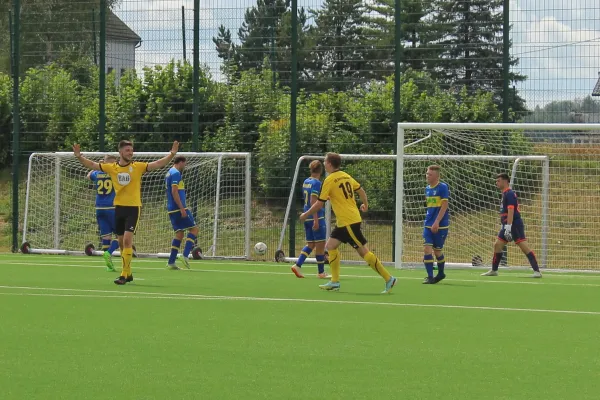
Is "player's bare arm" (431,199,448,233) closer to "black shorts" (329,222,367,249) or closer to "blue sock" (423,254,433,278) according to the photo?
"blue sock" (423,254,433,278)

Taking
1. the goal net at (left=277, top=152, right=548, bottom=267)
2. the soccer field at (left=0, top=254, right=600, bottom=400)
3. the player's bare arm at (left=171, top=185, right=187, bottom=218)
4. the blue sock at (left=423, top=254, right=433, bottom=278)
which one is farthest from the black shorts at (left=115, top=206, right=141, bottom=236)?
the goal net at (left=277, top=152, right=548, bottom=267)

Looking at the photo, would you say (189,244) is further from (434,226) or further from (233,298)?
(233,298)

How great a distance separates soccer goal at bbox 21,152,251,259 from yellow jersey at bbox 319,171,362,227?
354 inches

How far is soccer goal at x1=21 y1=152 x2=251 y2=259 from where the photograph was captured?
76.6 feet

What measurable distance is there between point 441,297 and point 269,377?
6511mm

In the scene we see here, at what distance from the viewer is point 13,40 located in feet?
86.2

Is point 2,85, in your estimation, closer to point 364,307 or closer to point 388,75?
point 388,75

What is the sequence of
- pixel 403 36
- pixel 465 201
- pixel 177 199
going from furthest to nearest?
pixel 403 36 → pixel 465 201 → pixel 177 199

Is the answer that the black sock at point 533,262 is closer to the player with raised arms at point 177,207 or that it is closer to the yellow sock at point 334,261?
the yellow sock at point 334,261

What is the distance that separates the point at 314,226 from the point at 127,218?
3.92m

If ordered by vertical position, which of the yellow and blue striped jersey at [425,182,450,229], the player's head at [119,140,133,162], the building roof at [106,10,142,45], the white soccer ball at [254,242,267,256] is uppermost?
the building roof at [106,10,142,45]

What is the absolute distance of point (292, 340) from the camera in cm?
936

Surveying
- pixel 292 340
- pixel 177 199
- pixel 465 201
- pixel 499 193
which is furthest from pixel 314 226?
pixel 292 340

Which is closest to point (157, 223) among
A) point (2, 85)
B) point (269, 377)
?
point (2, 85)
